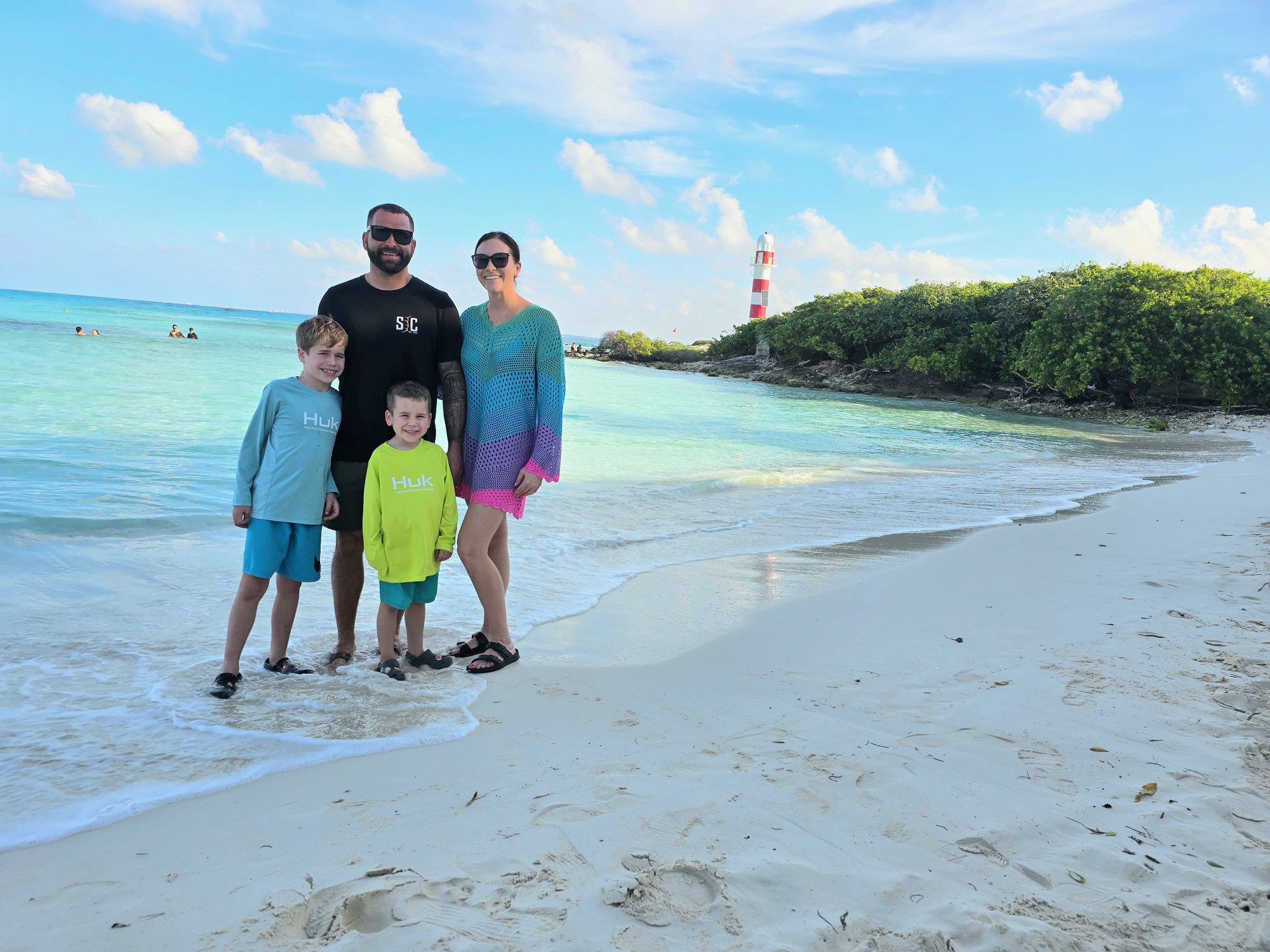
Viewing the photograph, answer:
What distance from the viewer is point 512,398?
13.3ft

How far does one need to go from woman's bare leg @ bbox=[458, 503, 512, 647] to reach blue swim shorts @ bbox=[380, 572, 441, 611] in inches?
8.2

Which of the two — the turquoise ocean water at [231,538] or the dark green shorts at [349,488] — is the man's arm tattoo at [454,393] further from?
the turquoise ocean water at [231,538]

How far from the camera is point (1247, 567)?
6.01 meters

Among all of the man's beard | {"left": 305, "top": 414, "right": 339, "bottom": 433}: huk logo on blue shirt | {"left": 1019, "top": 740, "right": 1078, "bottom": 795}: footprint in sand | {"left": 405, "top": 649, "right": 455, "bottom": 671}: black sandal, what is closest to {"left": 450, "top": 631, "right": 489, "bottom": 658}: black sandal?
{"left": 405, "top": 649, "right": 455, "bottom": 671}: black sandal

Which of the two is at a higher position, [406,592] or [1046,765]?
[406,592]

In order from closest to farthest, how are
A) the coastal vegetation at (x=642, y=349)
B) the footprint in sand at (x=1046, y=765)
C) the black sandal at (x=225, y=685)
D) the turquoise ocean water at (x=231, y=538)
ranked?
the footprint in sand at (x=1046, y=765), the turquoise ocean water at (x=231, y=538), the black sandal at (x=225, y=685), the coastal vegetation at (x=642, y=349)

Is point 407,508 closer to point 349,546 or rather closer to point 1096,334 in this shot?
point 349,546

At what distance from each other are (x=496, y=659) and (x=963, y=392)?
1696 inches

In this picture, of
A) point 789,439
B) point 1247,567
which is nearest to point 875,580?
point 1247,567

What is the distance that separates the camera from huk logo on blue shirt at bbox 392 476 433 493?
376cm

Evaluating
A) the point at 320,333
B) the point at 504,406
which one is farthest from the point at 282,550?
the point at 504,406

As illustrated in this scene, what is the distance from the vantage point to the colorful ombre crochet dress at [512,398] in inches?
158

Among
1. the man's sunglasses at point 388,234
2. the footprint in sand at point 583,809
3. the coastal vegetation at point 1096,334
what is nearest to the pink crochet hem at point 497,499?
the man's sunglasses at point 388,234

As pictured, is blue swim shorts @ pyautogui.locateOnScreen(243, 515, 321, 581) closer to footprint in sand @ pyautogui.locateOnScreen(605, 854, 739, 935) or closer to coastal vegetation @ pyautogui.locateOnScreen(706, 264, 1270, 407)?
footprint in sand @ pyautogui.locateOnScreen(605, 854, 739, 935)
